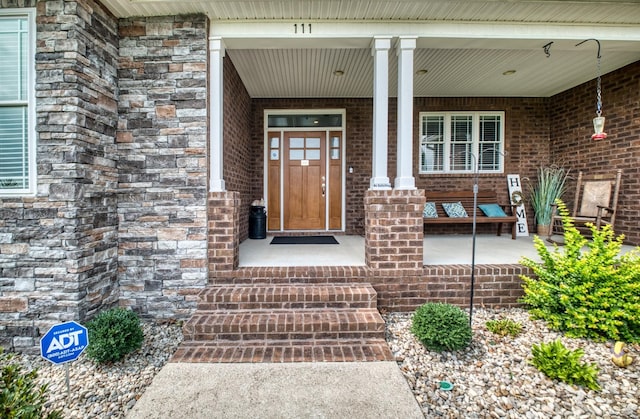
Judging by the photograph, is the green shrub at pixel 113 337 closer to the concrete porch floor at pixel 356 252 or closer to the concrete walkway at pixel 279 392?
the concrete walkway at pixel 279 392

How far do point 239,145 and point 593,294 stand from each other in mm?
4444

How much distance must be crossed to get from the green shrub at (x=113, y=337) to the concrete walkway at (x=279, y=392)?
0.42 metres

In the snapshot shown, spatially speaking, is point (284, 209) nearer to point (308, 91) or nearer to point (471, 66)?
point (308, 91)

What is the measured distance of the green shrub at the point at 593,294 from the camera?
8.20 feet

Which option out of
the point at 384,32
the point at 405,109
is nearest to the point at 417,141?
the point at 405,109

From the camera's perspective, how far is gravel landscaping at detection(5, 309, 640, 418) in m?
1.80

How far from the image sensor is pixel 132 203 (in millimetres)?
3033

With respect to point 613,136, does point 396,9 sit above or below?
above

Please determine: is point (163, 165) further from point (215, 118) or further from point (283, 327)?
point (283, 327)

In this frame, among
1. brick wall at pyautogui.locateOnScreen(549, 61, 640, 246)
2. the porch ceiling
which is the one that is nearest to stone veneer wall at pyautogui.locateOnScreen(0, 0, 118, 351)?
the porch ceiling

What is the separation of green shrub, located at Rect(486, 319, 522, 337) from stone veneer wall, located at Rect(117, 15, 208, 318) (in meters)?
2.76

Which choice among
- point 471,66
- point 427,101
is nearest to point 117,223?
point 471,66

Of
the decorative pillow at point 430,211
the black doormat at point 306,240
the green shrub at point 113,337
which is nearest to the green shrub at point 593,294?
the decorative pillow at point 430,211

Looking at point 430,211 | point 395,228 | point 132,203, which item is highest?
point 132,203
